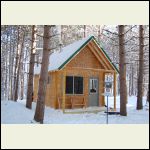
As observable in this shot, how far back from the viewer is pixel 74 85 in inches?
779

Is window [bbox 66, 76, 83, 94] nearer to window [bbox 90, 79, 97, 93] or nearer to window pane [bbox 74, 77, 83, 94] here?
window pane [bbox 74, 77, 83, 94]

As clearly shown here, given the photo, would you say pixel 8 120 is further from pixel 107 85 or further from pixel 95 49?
pixel 95 49

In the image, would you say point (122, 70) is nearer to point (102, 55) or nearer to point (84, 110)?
point (84, 110)

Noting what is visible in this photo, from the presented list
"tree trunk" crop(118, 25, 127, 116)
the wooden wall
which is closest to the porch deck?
the wooden wall

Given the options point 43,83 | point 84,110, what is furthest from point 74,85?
point 43,83

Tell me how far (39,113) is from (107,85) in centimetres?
347

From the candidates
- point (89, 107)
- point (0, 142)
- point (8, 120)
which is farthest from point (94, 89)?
point (0, 142)

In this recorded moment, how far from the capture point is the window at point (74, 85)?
19.6 metres

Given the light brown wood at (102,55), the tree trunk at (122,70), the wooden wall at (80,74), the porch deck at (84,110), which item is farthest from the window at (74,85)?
the tree trunk at (122,70)

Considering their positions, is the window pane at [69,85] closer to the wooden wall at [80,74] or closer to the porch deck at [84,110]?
the wooden wall at [80,74]

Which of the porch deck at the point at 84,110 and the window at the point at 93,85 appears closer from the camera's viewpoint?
the porch deck at the point at 84,110

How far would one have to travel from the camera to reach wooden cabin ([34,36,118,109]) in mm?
19266

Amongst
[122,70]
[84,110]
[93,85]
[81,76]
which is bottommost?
[84,110]

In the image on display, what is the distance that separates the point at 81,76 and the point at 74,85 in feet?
2.84
